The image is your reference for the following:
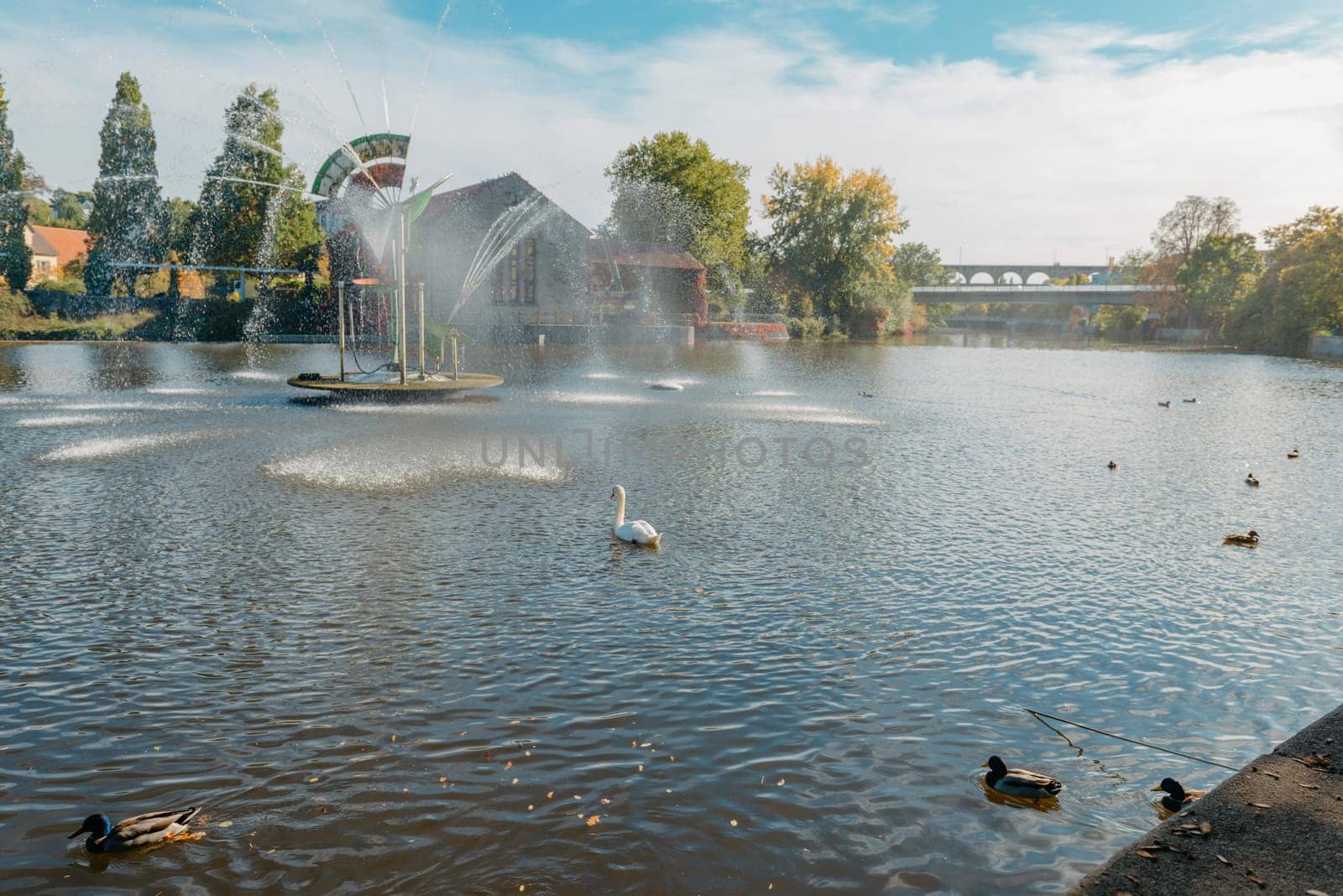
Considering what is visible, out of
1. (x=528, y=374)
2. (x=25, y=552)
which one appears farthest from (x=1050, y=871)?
(x=528, y=374)

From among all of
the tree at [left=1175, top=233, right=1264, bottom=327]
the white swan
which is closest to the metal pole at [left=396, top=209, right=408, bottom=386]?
the white swan

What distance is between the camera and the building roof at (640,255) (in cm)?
9769

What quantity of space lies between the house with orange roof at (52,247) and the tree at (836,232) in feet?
293

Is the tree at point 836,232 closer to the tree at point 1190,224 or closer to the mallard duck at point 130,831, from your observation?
the tree at point 1190,224

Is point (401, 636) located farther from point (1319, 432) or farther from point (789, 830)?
point (1319, 432)

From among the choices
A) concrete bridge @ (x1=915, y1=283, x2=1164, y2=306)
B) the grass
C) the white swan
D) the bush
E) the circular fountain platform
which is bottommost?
the white swan

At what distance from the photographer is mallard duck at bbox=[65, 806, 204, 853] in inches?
260

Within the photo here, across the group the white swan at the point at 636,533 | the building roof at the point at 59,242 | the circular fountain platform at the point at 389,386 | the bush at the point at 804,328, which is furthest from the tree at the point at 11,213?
the white swan at the point at 636,533

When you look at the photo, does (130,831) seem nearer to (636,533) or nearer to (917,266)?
(636,533)

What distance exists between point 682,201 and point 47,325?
68.6 meters

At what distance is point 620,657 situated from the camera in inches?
415

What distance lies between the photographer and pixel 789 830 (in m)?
7.21

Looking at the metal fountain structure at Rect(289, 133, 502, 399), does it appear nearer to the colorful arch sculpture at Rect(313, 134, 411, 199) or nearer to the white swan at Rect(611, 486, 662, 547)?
the colorful arch sculpture at Rect(313, 134, 411, 199)

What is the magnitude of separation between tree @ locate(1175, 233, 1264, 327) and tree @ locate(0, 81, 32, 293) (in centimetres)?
12808
